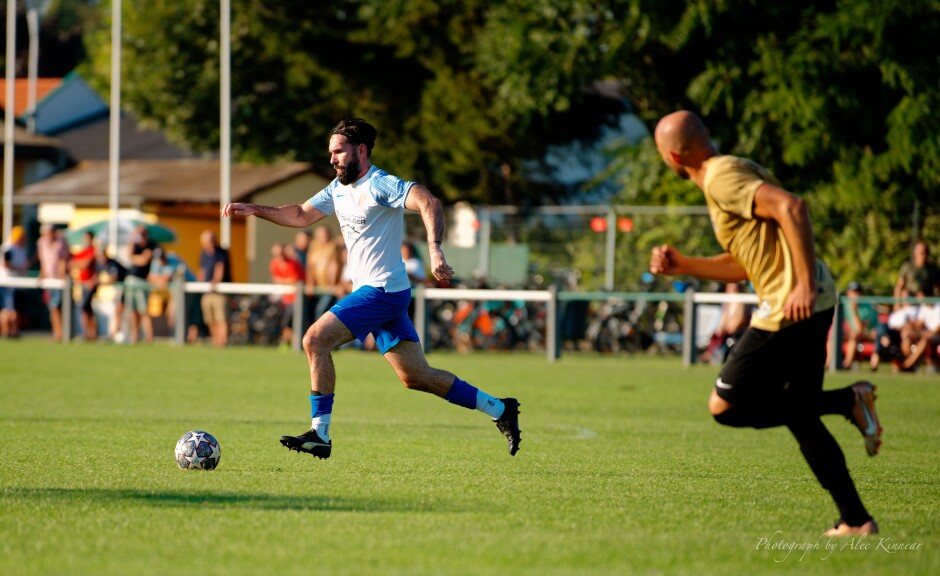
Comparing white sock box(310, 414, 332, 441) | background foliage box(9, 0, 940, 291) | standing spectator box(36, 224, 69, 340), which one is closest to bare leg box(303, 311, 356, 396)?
white sock box(310, 414, 332, 441)

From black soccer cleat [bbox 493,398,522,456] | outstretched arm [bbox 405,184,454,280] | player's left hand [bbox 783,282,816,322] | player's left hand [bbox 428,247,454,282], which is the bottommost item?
black soccer cleat [bbox 493,398,522,456]

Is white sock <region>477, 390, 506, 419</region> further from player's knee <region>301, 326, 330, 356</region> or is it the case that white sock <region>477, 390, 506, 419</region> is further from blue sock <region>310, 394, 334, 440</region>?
player's knee <region>301, 326, 330, 356</region>

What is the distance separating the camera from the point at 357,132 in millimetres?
9070

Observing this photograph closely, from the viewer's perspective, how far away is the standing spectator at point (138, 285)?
26906mm

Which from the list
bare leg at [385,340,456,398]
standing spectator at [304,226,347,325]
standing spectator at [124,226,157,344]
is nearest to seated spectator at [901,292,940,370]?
standing spectator at [304,226,347,325]

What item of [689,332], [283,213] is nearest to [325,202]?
[283,213]

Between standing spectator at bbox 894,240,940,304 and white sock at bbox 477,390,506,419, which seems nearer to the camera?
white sock at bbox 477,390,506,419

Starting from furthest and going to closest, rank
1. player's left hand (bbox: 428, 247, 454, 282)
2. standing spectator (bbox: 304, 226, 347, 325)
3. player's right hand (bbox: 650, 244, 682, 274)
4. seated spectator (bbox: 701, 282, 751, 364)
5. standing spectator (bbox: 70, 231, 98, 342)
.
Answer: standing spectator (bbox: 70, 231, 98, 342) → standing spectator (bbox: 304, 226, 347, 325) → seated spectator (bbox: 701, 282, 751, 364) → player's left hand (bbox: 428, 247, 454, 282) → player's right hand (bbox: 650, 244, 682, 274)

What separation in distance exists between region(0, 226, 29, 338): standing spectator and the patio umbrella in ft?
4.50

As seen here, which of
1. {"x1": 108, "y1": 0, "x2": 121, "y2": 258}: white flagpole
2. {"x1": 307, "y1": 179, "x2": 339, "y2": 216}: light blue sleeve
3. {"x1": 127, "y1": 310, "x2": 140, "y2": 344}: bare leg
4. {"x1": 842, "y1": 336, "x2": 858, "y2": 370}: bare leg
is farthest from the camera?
{"x1": 108, "y1": 0, "x2": 121, "y2": 258}: white flagpole

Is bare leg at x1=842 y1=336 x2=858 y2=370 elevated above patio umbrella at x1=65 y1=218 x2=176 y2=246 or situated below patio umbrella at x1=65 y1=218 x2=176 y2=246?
below

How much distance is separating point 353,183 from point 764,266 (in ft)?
11.1

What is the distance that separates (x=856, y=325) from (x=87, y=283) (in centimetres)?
1438

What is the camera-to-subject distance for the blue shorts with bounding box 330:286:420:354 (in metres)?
9.02
